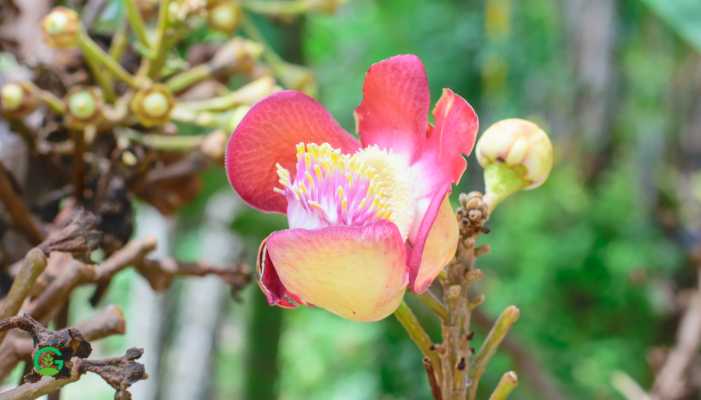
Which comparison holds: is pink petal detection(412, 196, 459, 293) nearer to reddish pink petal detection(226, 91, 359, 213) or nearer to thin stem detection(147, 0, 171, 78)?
reddish pink petal detection(226, 91, 359, 213)

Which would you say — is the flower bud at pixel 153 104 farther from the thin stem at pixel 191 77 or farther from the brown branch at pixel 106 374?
the brown branch at pixel 106 374

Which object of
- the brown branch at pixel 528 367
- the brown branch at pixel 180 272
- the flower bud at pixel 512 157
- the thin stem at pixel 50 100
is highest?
the flower bud at pixel 512 157

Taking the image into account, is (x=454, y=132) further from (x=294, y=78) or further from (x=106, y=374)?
(x=294, y=78)

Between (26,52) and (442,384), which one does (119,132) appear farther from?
(442,384)

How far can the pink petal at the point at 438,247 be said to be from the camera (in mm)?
290

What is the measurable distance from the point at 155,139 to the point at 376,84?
181mm

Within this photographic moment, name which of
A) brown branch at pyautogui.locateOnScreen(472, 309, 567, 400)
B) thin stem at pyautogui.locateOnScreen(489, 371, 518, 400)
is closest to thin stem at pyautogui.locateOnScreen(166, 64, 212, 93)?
thin stem at pyautogui.locateOnScreen(489, 371, 518, 400)

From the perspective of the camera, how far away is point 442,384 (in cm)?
31

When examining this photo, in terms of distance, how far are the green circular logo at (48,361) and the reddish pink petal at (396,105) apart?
143 millimetres

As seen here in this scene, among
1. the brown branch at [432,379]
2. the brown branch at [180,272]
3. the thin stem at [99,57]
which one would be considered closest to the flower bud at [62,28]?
the thin stem at [99,57]

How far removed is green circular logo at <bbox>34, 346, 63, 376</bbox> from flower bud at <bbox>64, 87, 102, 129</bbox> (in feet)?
0.60

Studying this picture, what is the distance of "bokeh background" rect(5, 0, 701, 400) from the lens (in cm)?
115

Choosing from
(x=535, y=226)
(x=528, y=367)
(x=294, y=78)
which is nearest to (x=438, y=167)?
(x=294, y=78)

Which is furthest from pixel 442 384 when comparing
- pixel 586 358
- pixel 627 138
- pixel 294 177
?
pixel 627 138
